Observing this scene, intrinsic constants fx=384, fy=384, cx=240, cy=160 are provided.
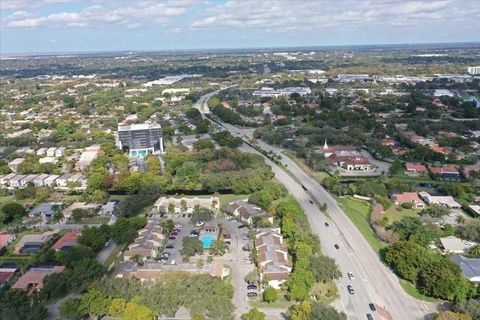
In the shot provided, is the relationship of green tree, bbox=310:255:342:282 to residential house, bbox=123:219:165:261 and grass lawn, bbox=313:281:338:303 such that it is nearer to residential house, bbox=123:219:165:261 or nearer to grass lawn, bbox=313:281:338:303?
grass lawn, bbox=313:281:338:303

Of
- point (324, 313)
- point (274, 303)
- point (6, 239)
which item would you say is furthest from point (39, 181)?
point (324, 313)

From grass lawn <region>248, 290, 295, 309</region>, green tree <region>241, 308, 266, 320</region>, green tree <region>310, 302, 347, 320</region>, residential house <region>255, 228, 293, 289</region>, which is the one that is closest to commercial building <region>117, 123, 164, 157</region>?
residential house <region>255, 228, 293, 289</region>

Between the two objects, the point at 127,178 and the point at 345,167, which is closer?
the point at 127,178

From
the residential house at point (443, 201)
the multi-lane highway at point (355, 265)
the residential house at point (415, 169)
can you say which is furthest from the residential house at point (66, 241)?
the residential house at point (415, 169)

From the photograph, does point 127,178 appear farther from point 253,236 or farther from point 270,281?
point 270,281

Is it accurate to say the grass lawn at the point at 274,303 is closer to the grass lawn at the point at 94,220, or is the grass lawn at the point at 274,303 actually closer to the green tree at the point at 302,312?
the green tree at the point at 302,312

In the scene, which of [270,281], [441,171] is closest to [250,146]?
[441,171]
